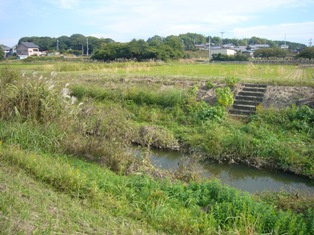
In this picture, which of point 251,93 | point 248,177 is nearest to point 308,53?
point 251,93

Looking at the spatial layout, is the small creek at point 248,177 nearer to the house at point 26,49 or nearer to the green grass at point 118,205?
the green grass at point 118,205

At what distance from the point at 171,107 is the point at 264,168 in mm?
5248

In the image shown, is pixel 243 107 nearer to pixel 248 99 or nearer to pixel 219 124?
pixel 248 99

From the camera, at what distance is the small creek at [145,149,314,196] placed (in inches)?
288

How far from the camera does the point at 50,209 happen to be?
13.0 ft

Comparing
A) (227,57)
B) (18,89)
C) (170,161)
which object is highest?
(227,57)

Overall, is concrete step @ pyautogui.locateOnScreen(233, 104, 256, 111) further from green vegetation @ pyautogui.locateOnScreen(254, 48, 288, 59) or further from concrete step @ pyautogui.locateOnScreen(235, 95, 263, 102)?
green vegetation @ pyautogui.locateOnScreen(254, 48, 288, 59)

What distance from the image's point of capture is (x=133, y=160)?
723cm

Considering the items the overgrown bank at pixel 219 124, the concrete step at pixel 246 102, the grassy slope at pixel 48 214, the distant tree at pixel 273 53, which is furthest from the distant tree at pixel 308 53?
the grassy slope at pixel 48 214

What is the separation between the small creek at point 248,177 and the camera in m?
7.32

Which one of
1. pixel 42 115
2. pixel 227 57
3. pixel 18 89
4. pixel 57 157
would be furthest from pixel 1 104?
pixel 227 57

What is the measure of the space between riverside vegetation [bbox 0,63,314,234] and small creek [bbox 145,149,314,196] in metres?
0.30

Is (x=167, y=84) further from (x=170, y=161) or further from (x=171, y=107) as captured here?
(x=170, y=161)

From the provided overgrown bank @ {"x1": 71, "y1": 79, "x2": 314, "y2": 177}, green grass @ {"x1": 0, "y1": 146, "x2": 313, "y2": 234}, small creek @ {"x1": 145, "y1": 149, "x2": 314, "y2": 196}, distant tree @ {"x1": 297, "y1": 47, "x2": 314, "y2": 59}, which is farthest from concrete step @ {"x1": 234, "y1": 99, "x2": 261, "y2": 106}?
distant tree @ {"x1": 297, "y1": 47, "x2": 314, "y2": 59}
